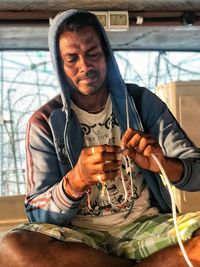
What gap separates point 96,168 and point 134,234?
0.78 ft

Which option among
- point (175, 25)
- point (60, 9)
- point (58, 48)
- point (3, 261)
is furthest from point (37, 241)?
point (175, 25)

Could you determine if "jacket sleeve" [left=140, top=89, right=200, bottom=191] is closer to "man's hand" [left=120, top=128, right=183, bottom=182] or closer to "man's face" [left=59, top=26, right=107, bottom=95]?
"man's hand" [left=120, top=128, right=183, bottom=182]

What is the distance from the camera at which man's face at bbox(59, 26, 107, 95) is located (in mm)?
1228

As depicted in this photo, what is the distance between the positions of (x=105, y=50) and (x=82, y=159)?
38cm

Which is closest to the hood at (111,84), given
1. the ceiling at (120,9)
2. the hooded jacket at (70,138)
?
the hooded jacket at (70,138)

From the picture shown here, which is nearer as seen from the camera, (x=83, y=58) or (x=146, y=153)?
(x=146, y=153)

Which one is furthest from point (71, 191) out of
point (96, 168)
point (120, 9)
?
point (120, 9)

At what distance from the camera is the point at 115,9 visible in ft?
→ 6.60

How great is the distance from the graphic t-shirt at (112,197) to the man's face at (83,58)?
0.34 feet

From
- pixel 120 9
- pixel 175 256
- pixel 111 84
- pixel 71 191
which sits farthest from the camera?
pixel 120 9

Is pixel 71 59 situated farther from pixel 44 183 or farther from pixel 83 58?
pixel 44 183

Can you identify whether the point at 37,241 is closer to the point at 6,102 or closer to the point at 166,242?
the point at 166,242

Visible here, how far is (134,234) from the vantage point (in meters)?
1.16

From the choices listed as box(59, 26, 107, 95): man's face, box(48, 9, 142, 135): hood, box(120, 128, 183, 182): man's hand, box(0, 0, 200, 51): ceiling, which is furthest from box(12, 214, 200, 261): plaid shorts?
box(0, 0, 200, 51): ceiling
